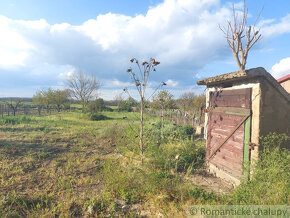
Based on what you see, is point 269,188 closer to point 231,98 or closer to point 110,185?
point 231,98

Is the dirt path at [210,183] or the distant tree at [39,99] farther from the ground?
the distant tree at [39,99]

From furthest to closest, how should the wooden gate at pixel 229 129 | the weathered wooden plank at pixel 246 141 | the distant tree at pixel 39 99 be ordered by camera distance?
the distant tree at pixel 39 99
the wooden gate at pixel 229 129
the weathered wooden plank at pixel 246 141

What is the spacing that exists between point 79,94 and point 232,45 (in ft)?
83.9

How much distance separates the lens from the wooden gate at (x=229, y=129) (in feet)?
11.2

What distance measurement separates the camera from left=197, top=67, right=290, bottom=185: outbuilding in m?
3.17

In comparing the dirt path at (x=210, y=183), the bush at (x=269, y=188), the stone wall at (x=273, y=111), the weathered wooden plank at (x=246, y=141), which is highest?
the stone wall at (x=273, y=111)

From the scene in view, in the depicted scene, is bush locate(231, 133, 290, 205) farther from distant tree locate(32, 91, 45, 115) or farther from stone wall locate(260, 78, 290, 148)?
distant tree locate(32, 91, 45, 115)

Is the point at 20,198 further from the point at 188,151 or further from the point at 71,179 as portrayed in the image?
the point at 188,151

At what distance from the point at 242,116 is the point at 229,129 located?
53cm

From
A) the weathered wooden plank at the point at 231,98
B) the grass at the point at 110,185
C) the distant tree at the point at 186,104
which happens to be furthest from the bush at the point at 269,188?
the distant tree at the point at 186,104

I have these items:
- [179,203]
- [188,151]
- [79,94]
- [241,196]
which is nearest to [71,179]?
[179,203]

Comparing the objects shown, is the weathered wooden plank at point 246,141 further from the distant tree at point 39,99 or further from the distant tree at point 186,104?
the distant tree at point 39,99

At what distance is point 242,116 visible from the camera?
3.47m

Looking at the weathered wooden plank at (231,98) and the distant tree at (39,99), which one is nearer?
the weathered wooden plank at (231,98)
